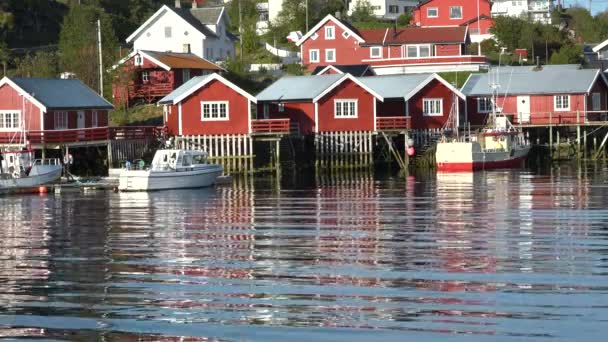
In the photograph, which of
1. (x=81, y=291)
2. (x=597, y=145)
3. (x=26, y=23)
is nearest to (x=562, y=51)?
(x=597, y=145)

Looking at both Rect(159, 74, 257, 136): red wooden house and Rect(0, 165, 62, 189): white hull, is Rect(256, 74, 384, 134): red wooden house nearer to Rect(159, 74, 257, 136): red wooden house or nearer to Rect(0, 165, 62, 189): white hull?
Rect(159, 74, 257, 136): red wooden house

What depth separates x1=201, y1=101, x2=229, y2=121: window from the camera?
218 ft

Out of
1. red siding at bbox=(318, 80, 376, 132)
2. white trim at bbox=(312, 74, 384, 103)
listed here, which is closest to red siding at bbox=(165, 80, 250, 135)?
A: white trim at bbox=(312, 74, 384, 103)

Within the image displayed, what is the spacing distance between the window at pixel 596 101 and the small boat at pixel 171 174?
26.7 metres

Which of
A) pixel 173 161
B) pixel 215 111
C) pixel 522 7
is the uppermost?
pixel 522 7

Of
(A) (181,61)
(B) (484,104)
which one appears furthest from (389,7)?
(B) (484,104)

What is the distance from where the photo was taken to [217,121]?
66.7 meters

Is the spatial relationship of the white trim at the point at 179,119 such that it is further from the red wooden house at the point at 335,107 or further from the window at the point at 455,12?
the window at the point at 455,12

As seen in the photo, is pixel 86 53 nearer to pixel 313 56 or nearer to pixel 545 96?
pixel 313 56

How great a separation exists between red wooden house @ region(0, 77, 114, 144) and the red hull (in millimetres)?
17451

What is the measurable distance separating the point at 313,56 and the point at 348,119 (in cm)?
3230

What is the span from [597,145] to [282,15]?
2024 inches

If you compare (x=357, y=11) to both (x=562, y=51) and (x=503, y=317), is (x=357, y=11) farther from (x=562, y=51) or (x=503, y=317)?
(x=503, y=317)

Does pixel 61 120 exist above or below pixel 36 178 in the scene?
above
